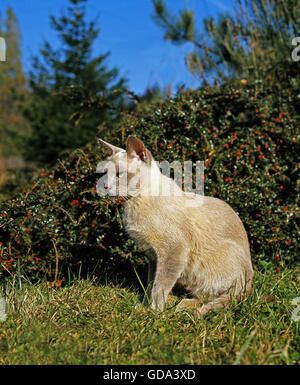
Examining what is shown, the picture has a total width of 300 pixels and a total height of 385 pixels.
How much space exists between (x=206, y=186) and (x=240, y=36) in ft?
11.3

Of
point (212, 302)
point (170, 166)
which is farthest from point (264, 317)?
Result: point (170, 166)

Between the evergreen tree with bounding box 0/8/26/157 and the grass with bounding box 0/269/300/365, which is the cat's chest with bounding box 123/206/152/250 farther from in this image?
the evergreen tree with bounding box 0/8/26/157

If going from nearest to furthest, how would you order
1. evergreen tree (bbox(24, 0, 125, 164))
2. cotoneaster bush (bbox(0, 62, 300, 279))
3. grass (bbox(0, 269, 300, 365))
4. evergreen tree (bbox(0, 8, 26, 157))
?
grass (bbox(0, 269, 300, 365))
cotoneaster bush (bbox(0, 62, 300, 279))
evergreen tree (bbox(24, 0, 125, 164))
evergreen tree (bbox(0, 8, 26, 157))

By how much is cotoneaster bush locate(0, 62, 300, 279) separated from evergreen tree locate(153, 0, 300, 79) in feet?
3.54

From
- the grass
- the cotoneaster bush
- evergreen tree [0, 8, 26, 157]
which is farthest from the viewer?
evergreen tree [0, 8, 26, 157]

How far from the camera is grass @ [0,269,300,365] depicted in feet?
5.82

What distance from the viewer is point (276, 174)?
11.8 ft

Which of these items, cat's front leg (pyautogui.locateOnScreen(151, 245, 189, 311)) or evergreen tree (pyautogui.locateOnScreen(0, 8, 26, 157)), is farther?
evergreen tree (pyautogui.locateOnScreen(0, 8, 26, 157))

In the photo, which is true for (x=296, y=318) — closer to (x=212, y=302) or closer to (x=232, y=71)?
(x=212, y=302)

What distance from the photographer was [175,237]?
250cm

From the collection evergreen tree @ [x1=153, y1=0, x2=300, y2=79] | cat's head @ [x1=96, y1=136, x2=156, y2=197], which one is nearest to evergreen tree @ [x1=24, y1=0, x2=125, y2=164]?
evergreen tree @ [x1=153, y1=0, x2=300, y2=79]
